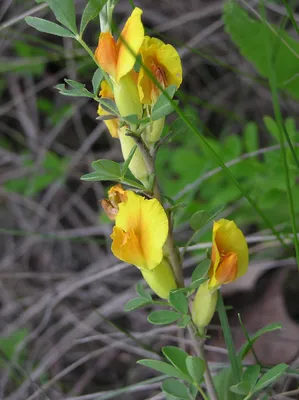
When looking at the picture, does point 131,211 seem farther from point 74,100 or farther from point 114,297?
point 74,100

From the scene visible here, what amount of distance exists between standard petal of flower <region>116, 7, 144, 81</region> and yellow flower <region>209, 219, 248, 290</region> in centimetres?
25

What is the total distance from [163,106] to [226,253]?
0.79 feet

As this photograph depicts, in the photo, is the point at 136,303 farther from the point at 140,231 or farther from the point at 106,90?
the point at 106,90

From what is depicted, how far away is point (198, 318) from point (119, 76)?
15.4 inches

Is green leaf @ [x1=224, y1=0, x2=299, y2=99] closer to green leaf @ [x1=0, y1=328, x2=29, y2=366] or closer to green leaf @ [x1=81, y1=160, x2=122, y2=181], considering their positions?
green leaf @ [x1=81, y1=160, x2=122, y2=181]

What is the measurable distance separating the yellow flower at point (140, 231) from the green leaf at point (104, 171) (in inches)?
1.4

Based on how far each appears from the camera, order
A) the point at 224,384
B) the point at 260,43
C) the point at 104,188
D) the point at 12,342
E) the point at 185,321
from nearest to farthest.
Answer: the point at 185,321 → the point at 224,384 → the point at 260,43 → the point at 12,342 → the point at 104,188

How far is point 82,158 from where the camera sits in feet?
7.11

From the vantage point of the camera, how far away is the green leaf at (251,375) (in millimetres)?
865

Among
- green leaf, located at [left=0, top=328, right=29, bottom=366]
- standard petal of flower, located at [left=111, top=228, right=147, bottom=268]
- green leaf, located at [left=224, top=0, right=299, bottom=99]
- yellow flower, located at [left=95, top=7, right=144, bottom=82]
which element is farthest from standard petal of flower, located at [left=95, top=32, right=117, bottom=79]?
green leaf, located at [left=0, top=328, right=29, bottom=366]

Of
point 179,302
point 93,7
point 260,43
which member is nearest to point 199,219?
point 179,302

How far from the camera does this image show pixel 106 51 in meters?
0.75

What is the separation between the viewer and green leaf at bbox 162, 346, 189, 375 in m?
0.87

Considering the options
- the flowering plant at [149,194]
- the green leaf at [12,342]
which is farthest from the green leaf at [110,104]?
the green leaf at [12,342]
